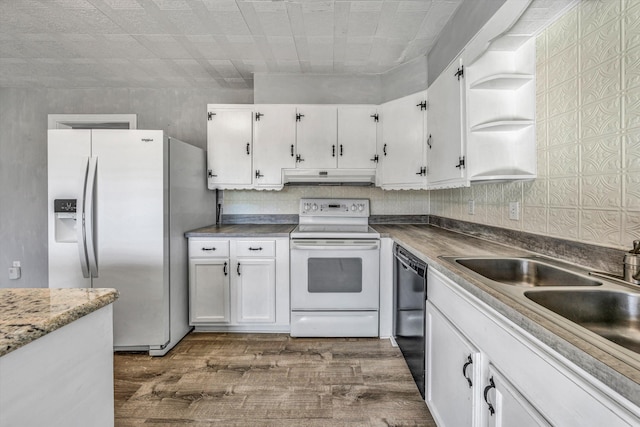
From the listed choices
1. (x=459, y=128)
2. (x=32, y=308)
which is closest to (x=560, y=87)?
(x=459, y=128)

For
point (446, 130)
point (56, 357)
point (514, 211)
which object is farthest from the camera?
point (446, 130)

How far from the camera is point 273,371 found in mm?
2092

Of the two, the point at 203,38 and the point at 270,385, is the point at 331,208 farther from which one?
the point at 203,38

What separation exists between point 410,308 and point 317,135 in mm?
1733

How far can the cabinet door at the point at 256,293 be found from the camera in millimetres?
2627

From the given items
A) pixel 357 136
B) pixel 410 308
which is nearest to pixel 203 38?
pixel 357 136

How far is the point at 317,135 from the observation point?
290 centimetres

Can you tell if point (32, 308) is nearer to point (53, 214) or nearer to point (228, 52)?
point (53, 214)

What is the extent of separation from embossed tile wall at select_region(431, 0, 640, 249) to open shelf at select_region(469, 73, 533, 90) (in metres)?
0.07

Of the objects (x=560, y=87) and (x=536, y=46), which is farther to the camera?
(x=536, y=46)

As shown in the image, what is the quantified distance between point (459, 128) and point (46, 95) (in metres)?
4.15

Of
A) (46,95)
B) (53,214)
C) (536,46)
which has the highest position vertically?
(46,95)

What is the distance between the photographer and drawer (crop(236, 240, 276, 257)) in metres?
2.62

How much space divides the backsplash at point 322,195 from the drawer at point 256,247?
0.71m
